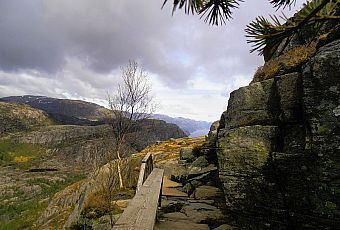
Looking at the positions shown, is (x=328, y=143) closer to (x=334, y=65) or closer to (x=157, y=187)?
(x=334, y=65)

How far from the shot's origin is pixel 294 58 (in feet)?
28.9

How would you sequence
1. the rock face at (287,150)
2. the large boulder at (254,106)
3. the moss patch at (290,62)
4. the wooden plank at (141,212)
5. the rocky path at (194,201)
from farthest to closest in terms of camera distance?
the moss patch at (290,62), the large boulder at (254,106), the rocky path at (194,201), the rock face at (287,150), the wooden plank at (141,212)

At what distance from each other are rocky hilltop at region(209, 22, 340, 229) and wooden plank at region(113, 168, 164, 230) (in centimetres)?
248

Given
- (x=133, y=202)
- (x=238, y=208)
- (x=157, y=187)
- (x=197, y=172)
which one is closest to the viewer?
(x=133, y=202)

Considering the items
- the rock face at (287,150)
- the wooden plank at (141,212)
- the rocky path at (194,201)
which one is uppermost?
the rock face at (287,150)

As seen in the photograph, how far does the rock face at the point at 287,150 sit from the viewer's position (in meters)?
5.57

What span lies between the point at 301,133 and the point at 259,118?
1595 mm

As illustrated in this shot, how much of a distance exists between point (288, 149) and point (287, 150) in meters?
0.03

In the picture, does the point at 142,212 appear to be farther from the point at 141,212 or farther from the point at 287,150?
the point at 287,150

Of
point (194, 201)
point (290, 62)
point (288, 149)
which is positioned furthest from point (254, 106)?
point (194, 201)

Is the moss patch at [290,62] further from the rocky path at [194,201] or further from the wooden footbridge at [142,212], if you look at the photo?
the wooden footbridge at [142,212]

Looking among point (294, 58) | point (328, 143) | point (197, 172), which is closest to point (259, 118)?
point (294, 58)

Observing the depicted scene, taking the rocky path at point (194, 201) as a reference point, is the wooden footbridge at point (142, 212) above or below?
above

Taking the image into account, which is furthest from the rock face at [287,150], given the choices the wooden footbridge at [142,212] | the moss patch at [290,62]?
the wooden footbridge at [142,212]
